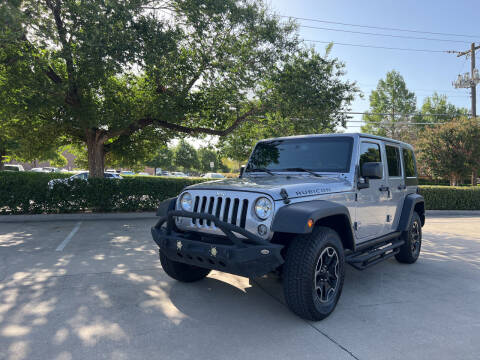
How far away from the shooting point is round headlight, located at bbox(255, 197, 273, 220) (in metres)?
3.22

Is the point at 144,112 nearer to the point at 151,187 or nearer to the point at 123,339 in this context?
the point at 151,187

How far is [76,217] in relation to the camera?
10.2 metres

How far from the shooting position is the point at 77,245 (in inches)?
261

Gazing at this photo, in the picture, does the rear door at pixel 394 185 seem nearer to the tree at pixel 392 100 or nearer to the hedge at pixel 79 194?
the hedge at pixel 79 194

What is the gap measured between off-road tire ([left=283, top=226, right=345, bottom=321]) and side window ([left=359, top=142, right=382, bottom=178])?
4.81 feet

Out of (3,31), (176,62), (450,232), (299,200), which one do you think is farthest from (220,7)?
(450,232)

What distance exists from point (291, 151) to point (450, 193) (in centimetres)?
1379

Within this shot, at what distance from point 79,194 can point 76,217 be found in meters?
0.74

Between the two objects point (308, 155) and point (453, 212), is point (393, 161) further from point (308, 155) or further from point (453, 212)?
point (453, 212)

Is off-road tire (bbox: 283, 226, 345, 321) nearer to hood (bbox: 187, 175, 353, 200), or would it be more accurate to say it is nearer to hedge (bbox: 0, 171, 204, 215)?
hood (bbox: 187, 175, 353, 200)

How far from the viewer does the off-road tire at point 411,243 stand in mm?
5465

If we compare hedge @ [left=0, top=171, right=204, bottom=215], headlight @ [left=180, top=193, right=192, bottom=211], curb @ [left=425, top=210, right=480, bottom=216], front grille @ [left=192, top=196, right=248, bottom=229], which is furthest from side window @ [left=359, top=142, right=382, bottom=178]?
curb @ [left=425, top=210, right=480, bottom=216]

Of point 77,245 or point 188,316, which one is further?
point 77,245

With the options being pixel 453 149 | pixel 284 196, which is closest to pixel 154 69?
pixel 284 196
